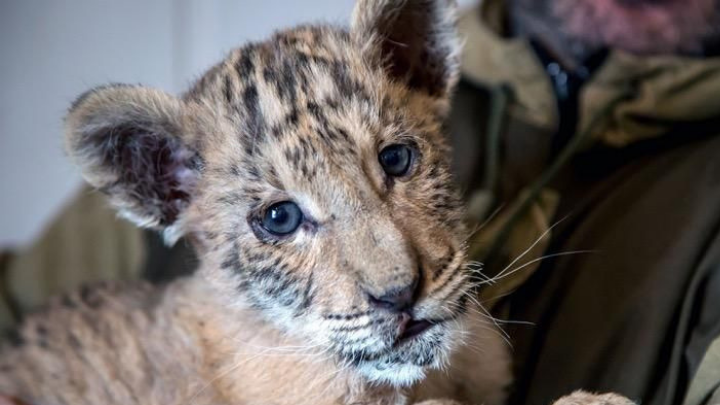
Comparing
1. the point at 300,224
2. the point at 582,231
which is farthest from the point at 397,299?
the point at 582,231

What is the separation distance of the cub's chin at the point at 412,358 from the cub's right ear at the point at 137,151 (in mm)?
437

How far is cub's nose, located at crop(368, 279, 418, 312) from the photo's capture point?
3.52ft

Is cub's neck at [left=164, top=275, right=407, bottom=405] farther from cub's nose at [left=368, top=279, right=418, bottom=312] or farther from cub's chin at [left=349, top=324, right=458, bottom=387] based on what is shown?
cub's nose at [left=368, top=279, right=418, bottom=312]

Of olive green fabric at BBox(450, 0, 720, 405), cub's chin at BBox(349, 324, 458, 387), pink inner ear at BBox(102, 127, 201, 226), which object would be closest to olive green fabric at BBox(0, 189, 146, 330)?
Result: pink inner ear at BBox(102, 127, 201, 226)

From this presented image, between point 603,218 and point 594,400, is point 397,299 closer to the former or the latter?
point 594,400

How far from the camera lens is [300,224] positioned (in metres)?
1.21

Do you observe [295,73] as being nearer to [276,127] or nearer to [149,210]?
[276,127]

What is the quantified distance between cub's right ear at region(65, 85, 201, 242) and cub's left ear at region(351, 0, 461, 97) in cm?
33

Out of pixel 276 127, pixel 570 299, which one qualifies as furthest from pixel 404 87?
pixel 570 299

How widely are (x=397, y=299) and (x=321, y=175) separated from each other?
Answer: 0.21 metres

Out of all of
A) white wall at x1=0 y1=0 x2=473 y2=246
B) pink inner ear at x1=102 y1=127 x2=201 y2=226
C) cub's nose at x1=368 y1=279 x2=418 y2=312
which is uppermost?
white wall at x1=0 y1=0 x2=473 y2=246

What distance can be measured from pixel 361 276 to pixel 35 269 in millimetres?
1342

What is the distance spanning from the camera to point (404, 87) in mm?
1368

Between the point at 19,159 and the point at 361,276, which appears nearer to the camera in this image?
the point at 361,276
